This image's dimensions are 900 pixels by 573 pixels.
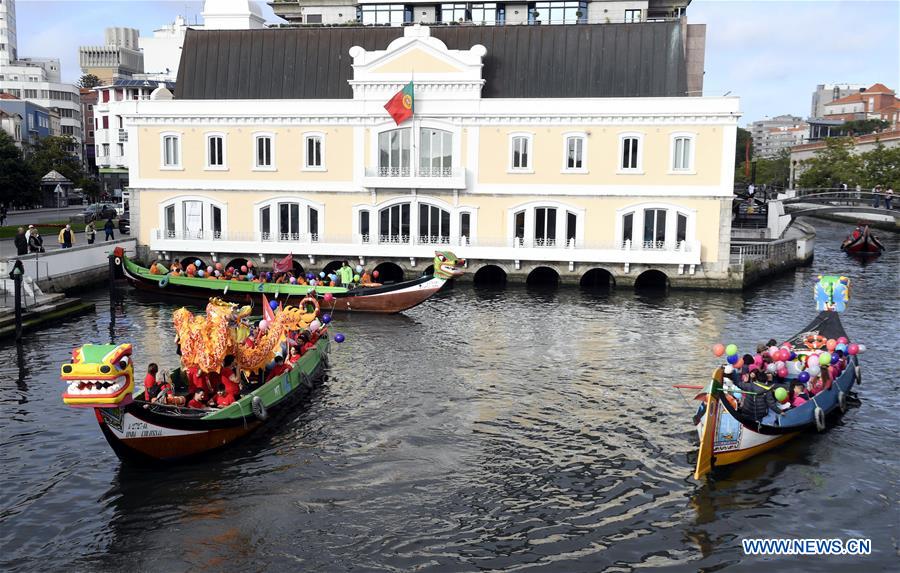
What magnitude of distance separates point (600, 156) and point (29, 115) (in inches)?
3255

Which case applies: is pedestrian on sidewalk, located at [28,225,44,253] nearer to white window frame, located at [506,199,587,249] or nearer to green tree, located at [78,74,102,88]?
white window frame, located at [506,199,587,249]

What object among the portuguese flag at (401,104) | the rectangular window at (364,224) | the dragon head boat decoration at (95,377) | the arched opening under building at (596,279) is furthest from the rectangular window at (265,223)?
the dragon head boat decoration at (95,377)

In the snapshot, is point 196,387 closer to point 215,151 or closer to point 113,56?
point 215,151

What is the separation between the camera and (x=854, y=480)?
65.1ft

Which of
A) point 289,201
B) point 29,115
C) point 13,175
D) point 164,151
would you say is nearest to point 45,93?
point 29,115

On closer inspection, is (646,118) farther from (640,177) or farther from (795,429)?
(795,429)

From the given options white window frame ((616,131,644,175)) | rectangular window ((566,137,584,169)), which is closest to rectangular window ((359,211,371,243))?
rectangular window ((566,137,584,169))

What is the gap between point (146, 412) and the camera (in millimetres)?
18844

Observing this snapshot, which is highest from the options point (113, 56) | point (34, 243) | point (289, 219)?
point (113, 56)

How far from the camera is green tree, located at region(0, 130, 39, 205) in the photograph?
226ft

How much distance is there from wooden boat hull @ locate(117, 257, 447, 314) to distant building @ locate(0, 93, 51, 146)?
65.1 metres

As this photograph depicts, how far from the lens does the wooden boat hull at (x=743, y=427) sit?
1931 cm

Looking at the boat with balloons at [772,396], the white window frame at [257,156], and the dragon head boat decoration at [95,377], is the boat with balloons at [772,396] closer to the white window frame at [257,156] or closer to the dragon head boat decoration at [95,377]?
the dragon head boat decoration at [95,377]

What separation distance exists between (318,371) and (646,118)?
82.2 ft
